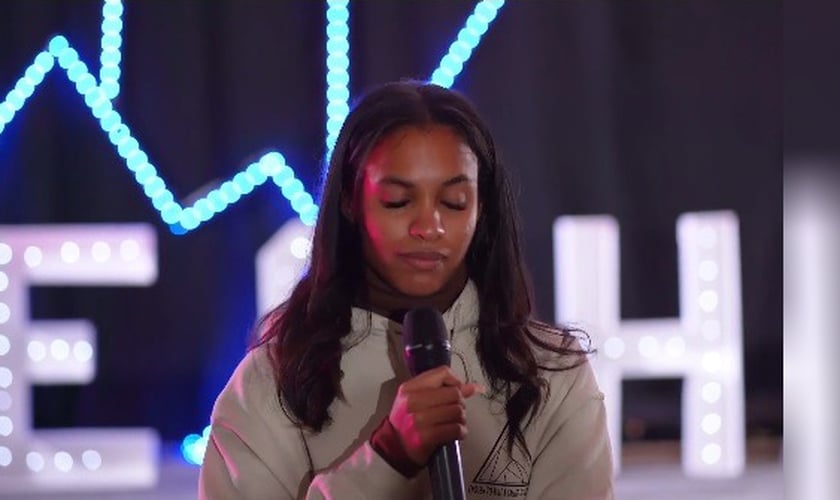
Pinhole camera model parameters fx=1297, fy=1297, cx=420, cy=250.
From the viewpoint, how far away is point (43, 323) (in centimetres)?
241

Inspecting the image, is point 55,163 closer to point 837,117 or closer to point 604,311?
point 604,311

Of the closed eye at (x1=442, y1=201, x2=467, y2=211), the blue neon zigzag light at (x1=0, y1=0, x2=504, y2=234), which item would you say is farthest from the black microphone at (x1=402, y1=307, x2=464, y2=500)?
the blue neon zigzag light at (x1=0, y1=0, x2=504, y2=234)

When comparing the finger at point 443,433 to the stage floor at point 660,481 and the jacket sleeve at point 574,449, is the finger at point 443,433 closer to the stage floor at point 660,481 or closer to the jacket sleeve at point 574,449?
the jacket sleeve at point 574,449

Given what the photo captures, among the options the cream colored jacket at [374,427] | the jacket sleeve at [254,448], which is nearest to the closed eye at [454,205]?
the cream colored jacket at [374,427]

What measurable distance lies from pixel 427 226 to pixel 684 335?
60.0 inches

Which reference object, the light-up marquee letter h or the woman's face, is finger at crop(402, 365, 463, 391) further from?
the light-up marquee letter h

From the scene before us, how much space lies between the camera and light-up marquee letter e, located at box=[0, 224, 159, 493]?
237cm

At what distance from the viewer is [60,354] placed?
2.41m

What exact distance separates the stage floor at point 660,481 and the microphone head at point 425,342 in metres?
1.46

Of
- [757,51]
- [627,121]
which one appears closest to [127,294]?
[627,121]

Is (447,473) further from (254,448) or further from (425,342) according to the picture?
(254,448)

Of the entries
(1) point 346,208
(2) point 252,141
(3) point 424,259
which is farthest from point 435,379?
(2) point 252,141

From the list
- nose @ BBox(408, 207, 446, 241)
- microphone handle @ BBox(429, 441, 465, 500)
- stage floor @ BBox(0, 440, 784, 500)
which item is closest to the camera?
microphone handle @ BBox(429, 441, 465, 500)

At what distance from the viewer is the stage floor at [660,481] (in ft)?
7.76
